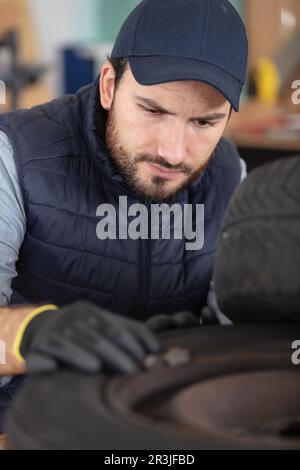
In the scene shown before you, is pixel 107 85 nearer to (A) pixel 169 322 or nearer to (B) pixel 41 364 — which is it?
(A) pixel 169 322

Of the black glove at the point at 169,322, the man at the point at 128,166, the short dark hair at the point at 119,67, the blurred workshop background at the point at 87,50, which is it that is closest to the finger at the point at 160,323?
the black glove at the point at 169,322

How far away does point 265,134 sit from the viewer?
326cm

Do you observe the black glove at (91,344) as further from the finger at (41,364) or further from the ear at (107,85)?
the ear at (107,85)

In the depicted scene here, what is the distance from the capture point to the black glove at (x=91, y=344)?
34.7 inches

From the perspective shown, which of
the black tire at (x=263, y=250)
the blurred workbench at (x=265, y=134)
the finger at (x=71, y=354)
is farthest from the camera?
the blurred workbench at (x=265, y=134)

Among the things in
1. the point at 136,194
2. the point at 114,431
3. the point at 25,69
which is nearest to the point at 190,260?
the point at 136,194

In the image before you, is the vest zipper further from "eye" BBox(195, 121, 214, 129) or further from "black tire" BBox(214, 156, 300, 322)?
"black tire" BBox(214, 156, 300, 322)

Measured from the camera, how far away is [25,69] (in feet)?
14.8

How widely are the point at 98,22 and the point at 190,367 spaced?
512 centimetres

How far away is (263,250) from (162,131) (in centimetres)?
45

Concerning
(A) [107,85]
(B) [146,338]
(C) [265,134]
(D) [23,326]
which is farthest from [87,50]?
(B) [146,338]

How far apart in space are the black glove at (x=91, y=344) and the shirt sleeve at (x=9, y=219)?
0.51 m
